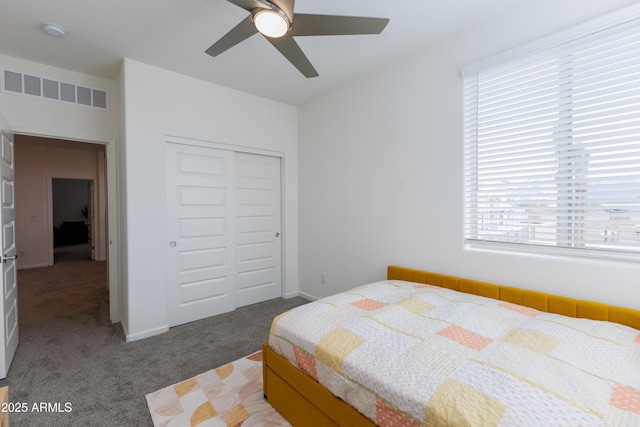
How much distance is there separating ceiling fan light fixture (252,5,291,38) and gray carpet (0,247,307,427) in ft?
8.03

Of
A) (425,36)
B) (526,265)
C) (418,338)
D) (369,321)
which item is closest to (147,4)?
(425,36)

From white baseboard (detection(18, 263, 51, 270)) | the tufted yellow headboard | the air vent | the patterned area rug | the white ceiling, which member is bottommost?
the patterned area rug

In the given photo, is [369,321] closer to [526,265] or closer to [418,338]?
[418,338]

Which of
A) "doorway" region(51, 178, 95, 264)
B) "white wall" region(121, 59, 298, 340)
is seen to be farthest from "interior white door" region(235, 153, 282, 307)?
"doorway" region(51, 178, 95, 264)

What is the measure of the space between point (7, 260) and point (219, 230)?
1.76 meters

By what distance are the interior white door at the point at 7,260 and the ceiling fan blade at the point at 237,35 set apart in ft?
6.36

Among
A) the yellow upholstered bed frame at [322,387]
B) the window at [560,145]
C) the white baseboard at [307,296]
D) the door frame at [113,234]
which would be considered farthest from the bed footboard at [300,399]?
the door frame at [113,234]

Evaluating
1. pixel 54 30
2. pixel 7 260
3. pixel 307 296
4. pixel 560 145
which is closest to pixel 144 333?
pixel 7 260

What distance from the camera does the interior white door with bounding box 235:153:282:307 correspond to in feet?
12.0

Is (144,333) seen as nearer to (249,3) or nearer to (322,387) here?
(322,387)

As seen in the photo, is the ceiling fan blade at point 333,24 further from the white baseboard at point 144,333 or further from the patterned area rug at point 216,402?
the white baseboard at point 144,333

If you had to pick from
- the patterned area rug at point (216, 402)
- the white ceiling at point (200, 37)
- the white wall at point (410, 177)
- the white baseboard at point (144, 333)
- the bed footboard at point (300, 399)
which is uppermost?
the white ceiling at point (200, 37)

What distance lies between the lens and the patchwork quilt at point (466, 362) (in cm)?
95

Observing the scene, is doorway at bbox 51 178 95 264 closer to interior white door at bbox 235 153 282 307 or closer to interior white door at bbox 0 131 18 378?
interior white door at bbox 0 131 18 378
